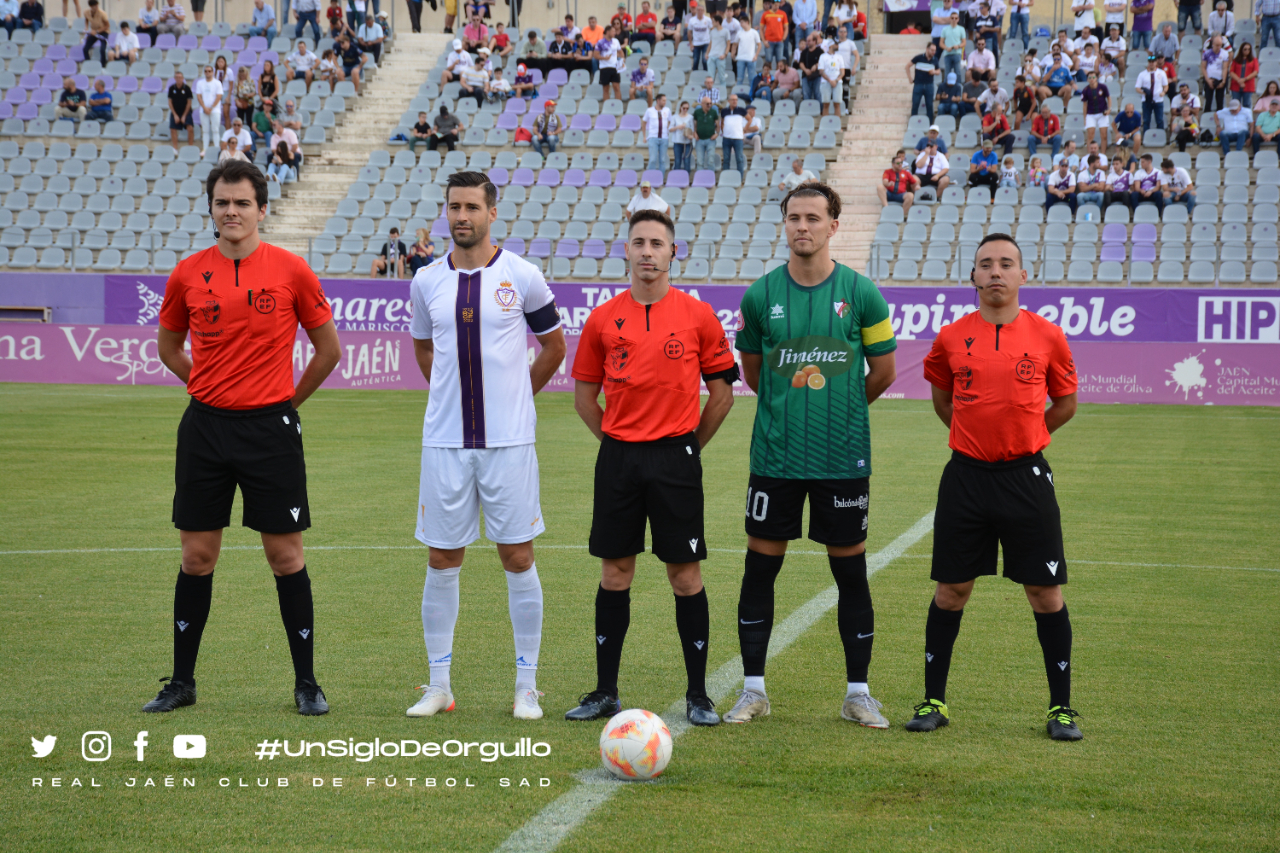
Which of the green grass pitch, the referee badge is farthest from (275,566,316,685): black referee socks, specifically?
the referee badge

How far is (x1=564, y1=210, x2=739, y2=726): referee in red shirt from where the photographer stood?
15.9 feet

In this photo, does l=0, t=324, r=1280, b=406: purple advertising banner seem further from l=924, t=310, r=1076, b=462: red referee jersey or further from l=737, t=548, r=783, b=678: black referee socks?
l=737, t=548, r=783, b=678: black referee socks

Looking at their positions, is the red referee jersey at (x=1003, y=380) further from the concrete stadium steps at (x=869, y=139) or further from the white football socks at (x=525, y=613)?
the concrete stadium steps at (x=869, y=139)

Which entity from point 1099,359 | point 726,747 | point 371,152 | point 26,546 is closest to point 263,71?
point 371,152

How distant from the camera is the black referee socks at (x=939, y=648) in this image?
4809mm

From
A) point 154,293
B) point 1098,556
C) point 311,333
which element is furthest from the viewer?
point 154,293

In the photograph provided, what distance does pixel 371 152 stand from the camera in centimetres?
3017

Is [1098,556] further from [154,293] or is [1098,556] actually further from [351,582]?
[154,293]

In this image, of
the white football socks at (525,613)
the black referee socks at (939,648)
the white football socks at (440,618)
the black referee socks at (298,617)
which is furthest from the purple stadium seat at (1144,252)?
the black referee socks at (298,617)

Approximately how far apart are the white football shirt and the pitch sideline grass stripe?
1.36 m

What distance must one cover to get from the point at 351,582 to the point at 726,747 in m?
3.64

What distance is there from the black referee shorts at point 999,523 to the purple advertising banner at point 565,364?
1568 cm

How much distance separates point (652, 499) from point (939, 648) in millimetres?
1282

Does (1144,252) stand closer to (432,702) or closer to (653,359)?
(653,359)
